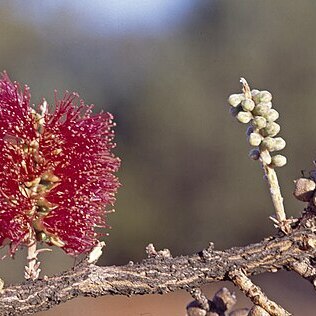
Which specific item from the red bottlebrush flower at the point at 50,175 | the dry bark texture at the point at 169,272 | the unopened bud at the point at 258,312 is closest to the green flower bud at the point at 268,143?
the dry bark texture at the point at 169,272

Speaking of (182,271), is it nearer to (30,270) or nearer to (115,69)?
(30,270)

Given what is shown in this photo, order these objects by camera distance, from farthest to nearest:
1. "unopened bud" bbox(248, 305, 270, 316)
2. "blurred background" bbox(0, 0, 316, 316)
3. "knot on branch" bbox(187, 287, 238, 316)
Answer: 1. "blurred background" bbox(0, 0, 316, 316)
2. "knot on branch" bbox(187, 287, 238, 316)
3. "unopened bud" bbox(248, 305, 270, 316)

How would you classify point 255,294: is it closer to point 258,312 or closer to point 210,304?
point 258,312

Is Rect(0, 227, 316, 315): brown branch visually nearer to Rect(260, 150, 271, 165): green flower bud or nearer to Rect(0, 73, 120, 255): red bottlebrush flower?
Rect(260, 150, 271, 165): green flower bud

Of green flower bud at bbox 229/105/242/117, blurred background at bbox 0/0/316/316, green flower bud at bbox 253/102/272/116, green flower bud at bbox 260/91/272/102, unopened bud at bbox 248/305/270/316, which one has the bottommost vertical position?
unopened bud at bbox 248/305/270/316

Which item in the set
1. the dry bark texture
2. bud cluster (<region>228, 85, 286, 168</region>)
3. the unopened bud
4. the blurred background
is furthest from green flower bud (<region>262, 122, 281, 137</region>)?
the blurred background

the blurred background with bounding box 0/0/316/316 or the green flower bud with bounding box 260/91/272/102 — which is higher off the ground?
the blurred background with bounding box 0/0/316/316

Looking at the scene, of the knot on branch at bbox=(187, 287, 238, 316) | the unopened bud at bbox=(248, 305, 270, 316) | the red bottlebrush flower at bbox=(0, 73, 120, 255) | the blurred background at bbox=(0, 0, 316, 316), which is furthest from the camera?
the blurred background at bbox=(0, 0, 316, 316)

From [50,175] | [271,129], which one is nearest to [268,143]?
[271,129]

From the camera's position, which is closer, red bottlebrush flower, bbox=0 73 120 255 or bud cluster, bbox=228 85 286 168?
bud cluster, bbox=228 85 286 168
